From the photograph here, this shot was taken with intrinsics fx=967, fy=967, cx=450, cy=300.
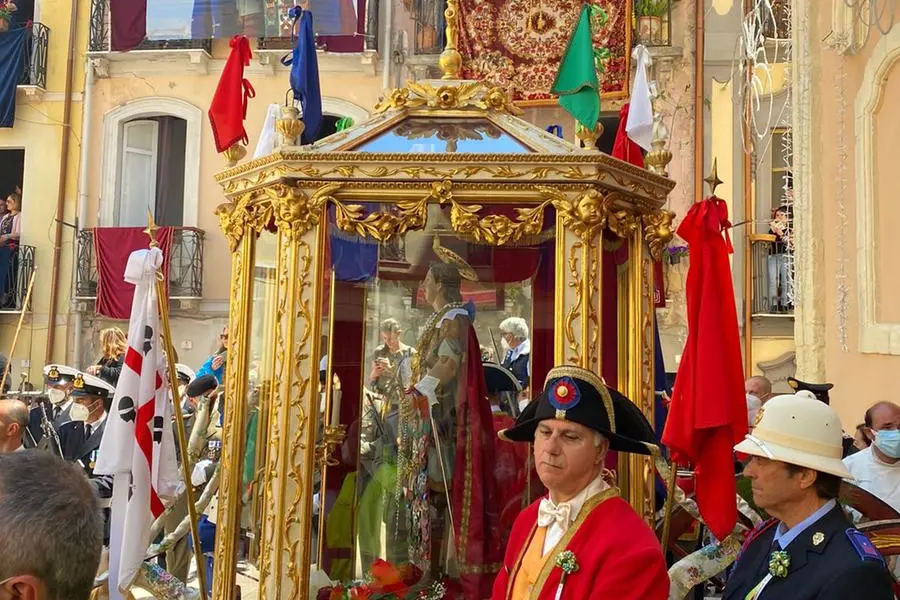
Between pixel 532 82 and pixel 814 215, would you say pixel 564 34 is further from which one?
pixel 814 215

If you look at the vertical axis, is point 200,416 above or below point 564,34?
below

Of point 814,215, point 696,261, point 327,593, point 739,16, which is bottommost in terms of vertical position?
point 327,593

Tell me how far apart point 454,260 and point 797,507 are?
2.16m

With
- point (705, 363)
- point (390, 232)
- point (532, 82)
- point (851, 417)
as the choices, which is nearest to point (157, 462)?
point (390, 232)

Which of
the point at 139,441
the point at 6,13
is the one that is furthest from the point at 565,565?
the point at 6,13

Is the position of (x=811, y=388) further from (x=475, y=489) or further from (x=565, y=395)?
(x=565, y=395)

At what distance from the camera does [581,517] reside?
10.4ft

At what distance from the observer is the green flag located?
15.5ft

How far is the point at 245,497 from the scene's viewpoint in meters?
4.77

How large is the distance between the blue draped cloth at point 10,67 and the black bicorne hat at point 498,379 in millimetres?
13067

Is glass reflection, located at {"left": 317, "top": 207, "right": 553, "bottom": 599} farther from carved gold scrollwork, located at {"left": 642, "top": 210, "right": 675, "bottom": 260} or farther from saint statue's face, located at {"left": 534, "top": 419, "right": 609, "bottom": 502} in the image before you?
saint statue's face, located at {"left": 534, "top": 419, "right": 609, "bottom": 502}

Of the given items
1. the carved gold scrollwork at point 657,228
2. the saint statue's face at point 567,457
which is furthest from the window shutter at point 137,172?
the saint statue's face at point 567,457

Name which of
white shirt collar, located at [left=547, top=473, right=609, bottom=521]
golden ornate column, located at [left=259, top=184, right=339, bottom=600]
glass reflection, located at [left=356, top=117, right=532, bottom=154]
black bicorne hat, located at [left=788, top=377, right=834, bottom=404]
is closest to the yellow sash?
white shirt collar, located at [left=547, top=473, right=609, bottom=521]

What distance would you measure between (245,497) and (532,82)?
996 cm
